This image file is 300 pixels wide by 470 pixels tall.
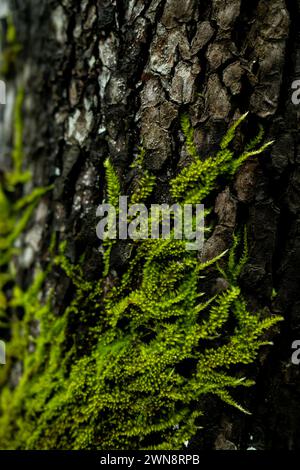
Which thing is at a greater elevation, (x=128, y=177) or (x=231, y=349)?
(x=128, y=177)

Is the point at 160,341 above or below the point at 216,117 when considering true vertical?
below

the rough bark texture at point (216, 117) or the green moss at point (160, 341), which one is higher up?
the rough bark texture at point (216, 117)

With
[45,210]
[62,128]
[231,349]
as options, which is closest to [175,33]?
[62,128]

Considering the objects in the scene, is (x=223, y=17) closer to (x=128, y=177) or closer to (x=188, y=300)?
Result: (x=128, y=177)

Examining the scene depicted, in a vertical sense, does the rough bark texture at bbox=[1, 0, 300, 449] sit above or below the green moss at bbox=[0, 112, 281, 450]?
above
